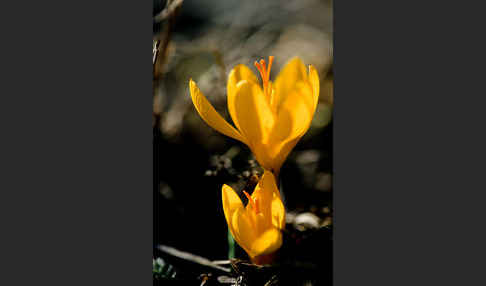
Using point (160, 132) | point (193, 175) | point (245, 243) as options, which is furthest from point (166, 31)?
point (245, 243)

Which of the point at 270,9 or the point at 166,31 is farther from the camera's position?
the point at 166,31

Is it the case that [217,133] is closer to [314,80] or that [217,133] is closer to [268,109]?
[268,109]

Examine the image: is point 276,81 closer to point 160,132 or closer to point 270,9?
point 270,9

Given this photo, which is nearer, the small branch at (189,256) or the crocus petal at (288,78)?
the crocus petal at (288,78)

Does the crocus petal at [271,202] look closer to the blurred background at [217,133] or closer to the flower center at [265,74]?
the blurred background at [217,133]

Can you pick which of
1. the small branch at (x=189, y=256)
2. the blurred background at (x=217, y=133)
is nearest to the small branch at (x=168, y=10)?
the blurred background at (x=217, y=133)
